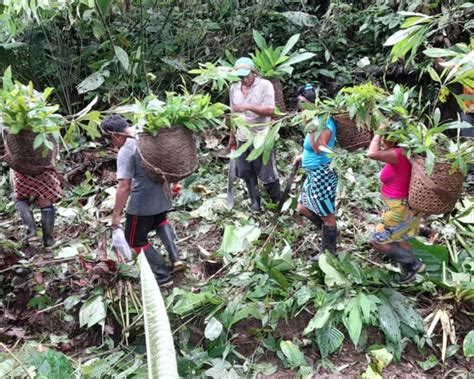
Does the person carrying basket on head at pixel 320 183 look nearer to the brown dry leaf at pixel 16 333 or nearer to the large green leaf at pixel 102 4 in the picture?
the brown dry leaf at pixel 16 333

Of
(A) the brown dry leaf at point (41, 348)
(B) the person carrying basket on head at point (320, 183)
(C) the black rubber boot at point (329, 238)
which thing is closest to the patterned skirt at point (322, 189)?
(B) the person carrying basket on head at point (320, 183)

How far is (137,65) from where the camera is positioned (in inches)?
276

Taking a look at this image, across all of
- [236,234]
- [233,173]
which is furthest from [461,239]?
[233,173]

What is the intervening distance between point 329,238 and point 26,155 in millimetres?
2341

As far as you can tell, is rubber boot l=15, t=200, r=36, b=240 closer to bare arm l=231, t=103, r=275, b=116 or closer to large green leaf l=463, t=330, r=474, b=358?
bare arm l=231, t=103, r=275, b=116

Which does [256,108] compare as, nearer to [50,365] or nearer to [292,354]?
[292,354]

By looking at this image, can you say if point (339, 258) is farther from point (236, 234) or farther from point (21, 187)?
point (21, 187)

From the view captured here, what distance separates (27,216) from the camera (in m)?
4.66

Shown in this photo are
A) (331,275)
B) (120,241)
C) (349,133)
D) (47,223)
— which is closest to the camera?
(349,133)

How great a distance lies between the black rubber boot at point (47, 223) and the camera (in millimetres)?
4590

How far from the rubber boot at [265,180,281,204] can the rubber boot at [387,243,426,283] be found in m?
1.77

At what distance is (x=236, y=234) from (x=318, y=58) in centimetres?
459

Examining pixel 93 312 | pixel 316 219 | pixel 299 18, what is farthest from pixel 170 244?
pixel 299 18

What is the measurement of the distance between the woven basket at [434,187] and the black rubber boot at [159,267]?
1.95 metres
